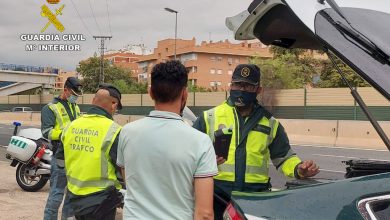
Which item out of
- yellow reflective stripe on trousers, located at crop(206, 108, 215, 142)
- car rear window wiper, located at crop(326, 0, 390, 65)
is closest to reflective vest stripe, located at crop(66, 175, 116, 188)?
yellow reflective stripe on trousers, located at crop(206, 108, 215, 142)

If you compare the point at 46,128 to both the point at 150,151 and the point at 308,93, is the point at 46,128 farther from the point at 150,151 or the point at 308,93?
the point at 308,93

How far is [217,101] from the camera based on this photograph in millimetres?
31891

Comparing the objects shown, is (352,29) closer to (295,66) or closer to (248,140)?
(248,140)

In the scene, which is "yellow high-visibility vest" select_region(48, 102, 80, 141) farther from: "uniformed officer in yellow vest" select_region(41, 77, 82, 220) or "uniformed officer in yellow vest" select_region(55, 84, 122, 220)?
"uniformed officer in yellow vest" select_region(55, 84, 122, 220)

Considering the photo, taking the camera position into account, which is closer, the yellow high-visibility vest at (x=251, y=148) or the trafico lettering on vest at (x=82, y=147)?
the yellow high-visibility vest at (x=251, y=148)

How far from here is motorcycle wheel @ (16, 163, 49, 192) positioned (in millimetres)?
7922

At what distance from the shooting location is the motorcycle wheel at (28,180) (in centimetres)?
792

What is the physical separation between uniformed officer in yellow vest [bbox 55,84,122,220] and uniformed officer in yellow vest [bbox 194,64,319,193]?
35.1 inches

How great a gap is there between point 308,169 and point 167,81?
119 centimetres

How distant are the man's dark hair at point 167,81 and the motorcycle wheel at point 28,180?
6081 mm

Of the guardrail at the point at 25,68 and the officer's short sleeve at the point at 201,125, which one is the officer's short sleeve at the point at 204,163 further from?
the guardrail at the point at 25,68

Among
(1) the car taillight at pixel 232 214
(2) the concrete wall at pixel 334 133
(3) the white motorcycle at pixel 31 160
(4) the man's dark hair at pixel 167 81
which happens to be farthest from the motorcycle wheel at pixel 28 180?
(2) the concrete wall at pixel 334 133

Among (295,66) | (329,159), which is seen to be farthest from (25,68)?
(329,159)

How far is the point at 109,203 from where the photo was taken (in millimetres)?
3844
